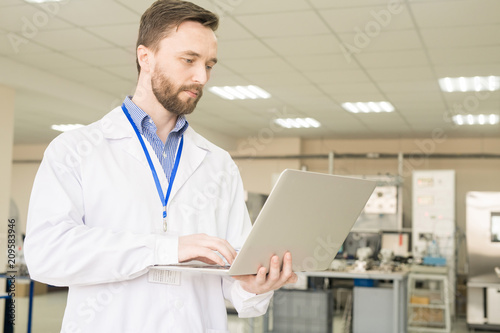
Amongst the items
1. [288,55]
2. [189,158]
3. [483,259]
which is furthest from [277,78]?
[189,158]

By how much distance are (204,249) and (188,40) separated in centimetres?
46

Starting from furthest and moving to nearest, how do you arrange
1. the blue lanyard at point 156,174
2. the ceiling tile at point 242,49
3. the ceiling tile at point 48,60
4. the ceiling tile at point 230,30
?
the ceiling tile at point 48,60, the ceiling tile at point 242,49, the ceiling tile at point 230,30, the blue lanyard at point 156,174

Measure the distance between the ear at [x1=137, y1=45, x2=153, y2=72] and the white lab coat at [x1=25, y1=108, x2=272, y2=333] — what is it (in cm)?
12

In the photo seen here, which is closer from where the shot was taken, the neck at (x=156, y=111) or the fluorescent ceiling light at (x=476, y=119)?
the neck at (x=156, y=111)

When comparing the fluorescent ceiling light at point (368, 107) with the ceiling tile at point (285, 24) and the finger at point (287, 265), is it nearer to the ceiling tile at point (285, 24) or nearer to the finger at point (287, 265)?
the ceiling tile at point (285, 24)

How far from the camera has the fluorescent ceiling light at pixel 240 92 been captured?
7.74m

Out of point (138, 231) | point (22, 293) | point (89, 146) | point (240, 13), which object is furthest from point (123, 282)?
point (22, 293)

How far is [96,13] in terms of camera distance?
4.99 m

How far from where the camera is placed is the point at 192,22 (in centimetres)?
133

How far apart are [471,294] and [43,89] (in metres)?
6.79

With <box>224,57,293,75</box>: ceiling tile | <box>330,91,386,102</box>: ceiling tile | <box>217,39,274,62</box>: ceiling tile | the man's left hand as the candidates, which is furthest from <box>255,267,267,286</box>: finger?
A: <box>330,91,386,102</box>: ceiling tile

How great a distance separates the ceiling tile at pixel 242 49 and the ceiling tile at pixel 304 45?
0.34 feet

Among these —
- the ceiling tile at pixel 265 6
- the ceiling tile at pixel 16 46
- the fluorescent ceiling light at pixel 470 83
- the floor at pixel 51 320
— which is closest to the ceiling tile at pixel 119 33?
the ceiling tile at pixel 16 46

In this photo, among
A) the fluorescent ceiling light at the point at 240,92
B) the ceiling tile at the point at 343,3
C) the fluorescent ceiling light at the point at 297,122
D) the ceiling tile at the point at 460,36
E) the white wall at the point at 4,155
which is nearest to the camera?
the ceiling tile at the point at 343,3
